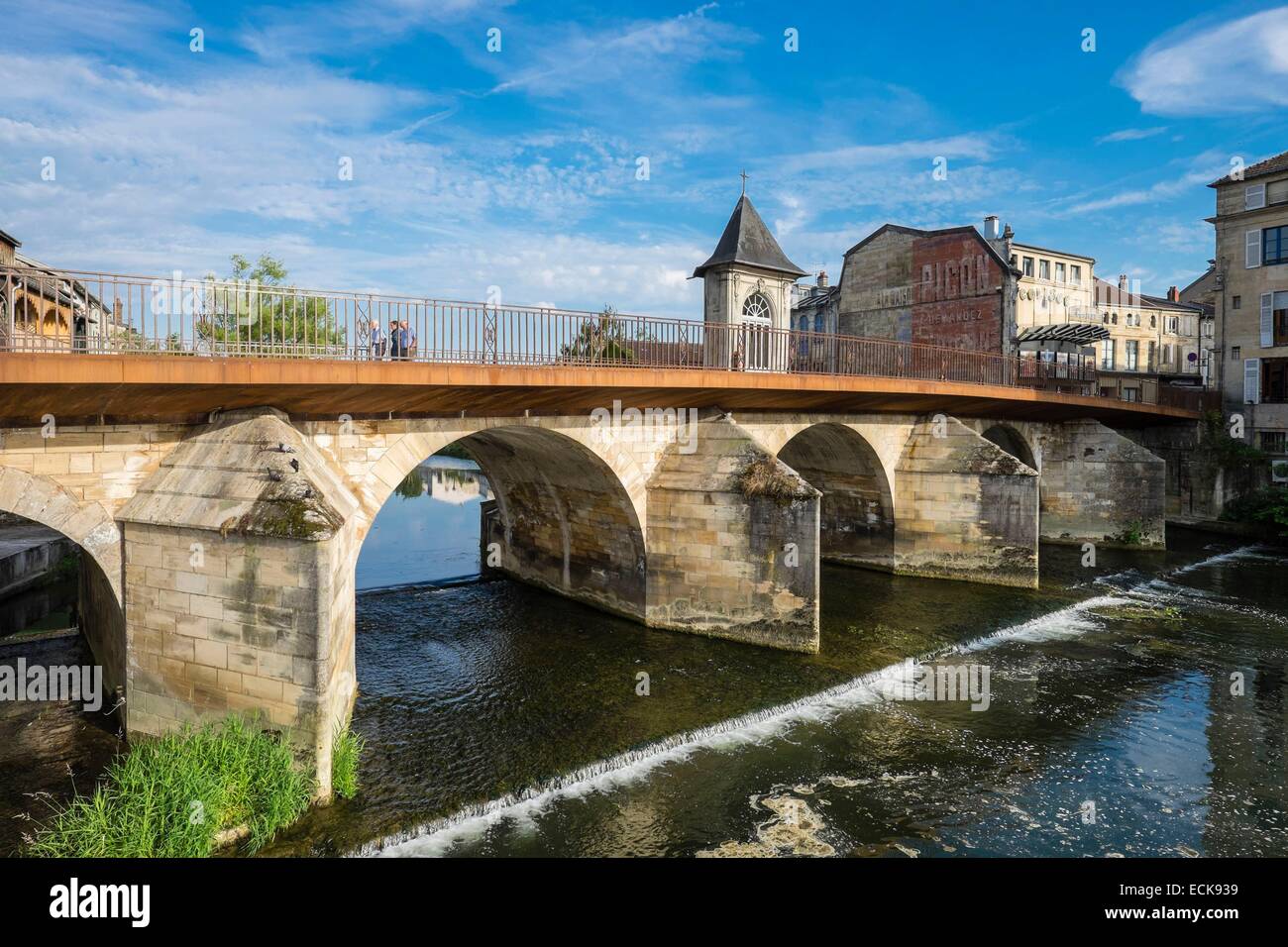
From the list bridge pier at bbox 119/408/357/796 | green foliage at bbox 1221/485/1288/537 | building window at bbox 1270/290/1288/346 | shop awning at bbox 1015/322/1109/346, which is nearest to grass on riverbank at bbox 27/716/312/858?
bridge pier at bbox 119/408/357/796

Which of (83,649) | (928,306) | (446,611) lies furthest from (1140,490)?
(83,649)

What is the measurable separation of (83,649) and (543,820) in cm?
909

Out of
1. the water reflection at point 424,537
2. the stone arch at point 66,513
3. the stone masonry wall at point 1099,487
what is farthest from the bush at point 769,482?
the stone masonry wall at point 1099,487

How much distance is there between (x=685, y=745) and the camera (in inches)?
393

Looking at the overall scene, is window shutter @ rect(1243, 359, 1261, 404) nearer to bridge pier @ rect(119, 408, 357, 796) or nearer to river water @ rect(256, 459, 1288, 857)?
river water @ rect(256, 459, 1288, 857)

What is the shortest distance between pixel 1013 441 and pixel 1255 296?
38.2 feet

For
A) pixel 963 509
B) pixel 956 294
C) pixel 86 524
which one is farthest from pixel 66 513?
pixel 956 294

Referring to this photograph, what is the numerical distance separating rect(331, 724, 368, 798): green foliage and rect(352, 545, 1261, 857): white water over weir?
0.98 metres

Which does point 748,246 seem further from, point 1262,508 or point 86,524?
point 1262,508

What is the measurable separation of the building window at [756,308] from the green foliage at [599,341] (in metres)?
7.30

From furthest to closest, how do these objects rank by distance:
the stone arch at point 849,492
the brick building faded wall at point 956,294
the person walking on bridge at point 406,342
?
1. the brick building faded wall at point 956,294
2. the stone arch at point 849,492
3. the person walking on bridge at point 406,342

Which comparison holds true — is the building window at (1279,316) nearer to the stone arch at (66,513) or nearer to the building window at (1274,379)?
the building window at (1274,379)

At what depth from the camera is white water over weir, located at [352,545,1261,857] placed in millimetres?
7754

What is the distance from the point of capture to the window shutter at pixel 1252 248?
94.8 ft
